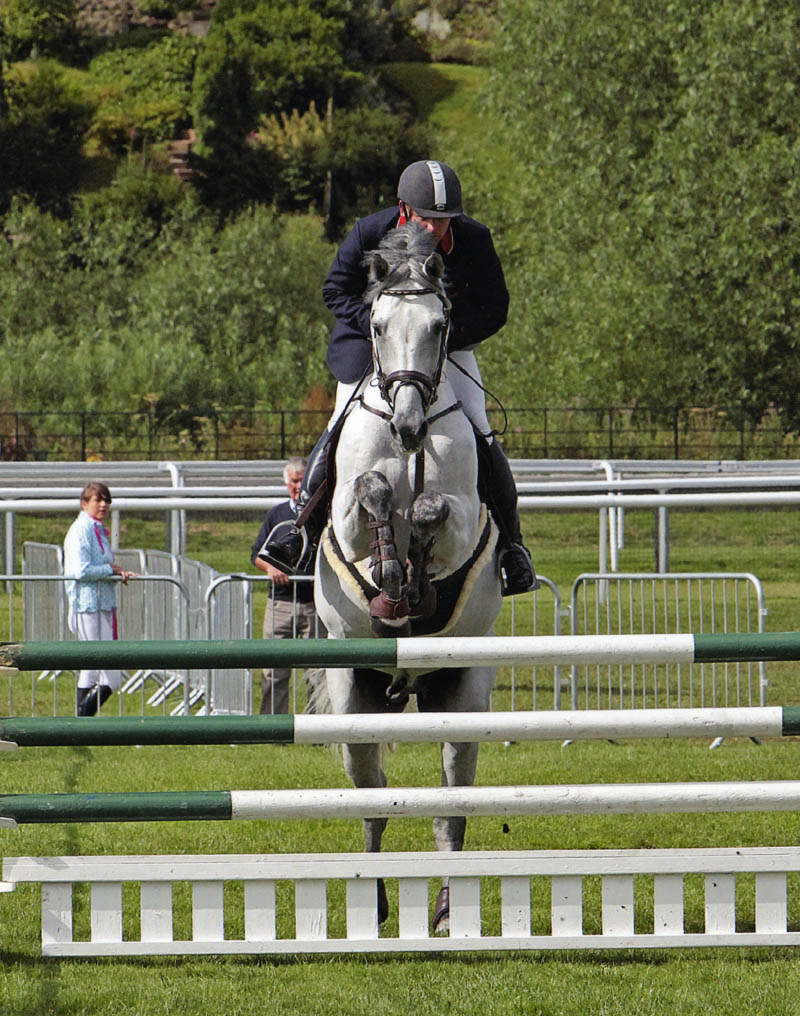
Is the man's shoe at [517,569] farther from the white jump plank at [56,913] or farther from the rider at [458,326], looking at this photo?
the white jump plank at [56,913]

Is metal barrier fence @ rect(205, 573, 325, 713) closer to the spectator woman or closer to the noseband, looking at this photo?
the spectator woman

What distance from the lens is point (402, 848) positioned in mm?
6625

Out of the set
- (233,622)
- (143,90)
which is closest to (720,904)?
(233,622)

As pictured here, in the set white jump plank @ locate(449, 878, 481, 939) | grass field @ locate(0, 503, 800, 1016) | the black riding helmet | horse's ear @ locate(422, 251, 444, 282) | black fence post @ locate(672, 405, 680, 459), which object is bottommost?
grass field @ locate(0, 503, 800, 1016)

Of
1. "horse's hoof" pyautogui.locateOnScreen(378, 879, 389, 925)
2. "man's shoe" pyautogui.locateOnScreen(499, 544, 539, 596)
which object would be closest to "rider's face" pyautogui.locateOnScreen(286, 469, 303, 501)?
"man's shoe" pyautogui.locateOnScreen(499, 544, 539, 596)

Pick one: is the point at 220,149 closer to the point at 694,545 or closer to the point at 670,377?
the point at 670,377

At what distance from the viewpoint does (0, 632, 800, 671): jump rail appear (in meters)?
4.47

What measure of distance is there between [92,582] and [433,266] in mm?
5147

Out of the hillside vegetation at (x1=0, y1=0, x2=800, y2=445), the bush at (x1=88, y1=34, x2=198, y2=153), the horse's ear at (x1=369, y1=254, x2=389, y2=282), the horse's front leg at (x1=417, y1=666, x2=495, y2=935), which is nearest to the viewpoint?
the horse's ear at (x1=369, y1=254, x2=389, y2=282)

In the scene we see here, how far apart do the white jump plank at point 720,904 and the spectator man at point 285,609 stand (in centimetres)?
525

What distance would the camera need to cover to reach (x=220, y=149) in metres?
65.9

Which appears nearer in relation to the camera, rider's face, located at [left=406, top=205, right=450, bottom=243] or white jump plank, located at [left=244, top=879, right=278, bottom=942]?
white jump plank, located at [left=244, top=879, right=278, bottom=942]

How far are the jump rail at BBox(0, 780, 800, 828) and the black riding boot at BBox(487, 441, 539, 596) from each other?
166cm

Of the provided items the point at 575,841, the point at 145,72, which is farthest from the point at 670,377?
the point at 145,72
